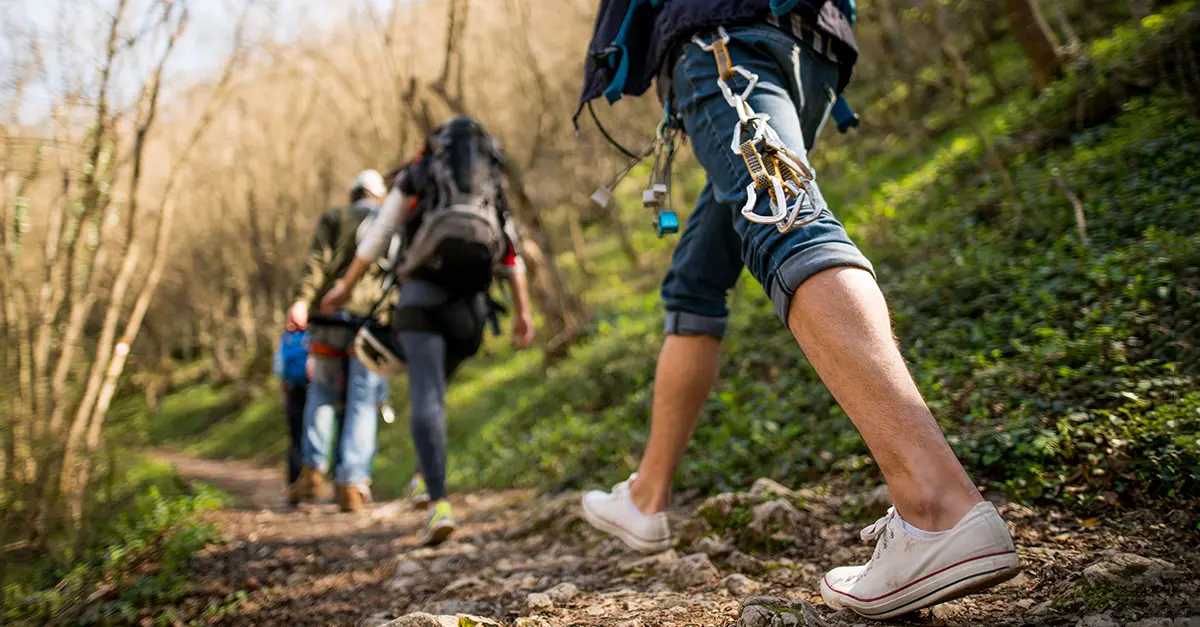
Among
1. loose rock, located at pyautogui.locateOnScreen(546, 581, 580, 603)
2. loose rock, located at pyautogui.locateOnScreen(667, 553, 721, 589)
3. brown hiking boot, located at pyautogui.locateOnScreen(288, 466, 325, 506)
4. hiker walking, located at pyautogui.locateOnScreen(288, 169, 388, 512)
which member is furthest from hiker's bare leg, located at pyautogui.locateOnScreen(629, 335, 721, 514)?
brown hiking boot, located at pyautogui.locateOnScreen(288, 466, 325, 506)

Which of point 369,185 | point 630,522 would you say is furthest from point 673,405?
point 369,185

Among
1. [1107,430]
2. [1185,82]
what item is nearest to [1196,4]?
[1185,82]

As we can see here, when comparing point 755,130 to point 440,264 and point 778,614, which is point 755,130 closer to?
point 778,614

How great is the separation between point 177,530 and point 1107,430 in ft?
11.6

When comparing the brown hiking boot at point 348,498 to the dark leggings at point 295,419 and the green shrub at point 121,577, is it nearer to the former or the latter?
the green shrub at point 121,577

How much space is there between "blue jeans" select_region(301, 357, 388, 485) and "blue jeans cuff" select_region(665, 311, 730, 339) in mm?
3060

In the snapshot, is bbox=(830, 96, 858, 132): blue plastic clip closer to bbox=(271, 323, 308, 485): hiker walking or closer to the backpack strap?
the backpack strap

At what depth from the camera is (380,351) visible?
3.68 metres

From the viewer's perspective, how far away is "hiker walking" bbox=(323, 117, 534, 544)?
3.28m

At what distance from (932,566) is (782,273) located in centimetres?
62

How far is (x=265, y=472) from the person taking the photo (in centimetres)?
1121

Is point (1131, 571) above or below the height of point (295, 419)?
above

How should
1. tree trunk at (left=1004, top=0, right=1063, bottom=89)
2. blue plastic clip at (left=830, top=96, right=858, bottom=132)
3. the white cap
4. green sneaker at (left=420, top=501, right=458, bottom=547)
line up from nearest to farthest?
blue plastic clip at (left=830, top=96, right=858, bottom=132)
green sneaker at (left=420, top=501, right=458, bottom=547)
the white cap
tree trunk at (left=1004, top=0, right=1063, bottom=89)

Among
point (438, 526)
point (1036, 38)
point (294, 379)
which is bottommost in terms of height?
point (438, 526)
